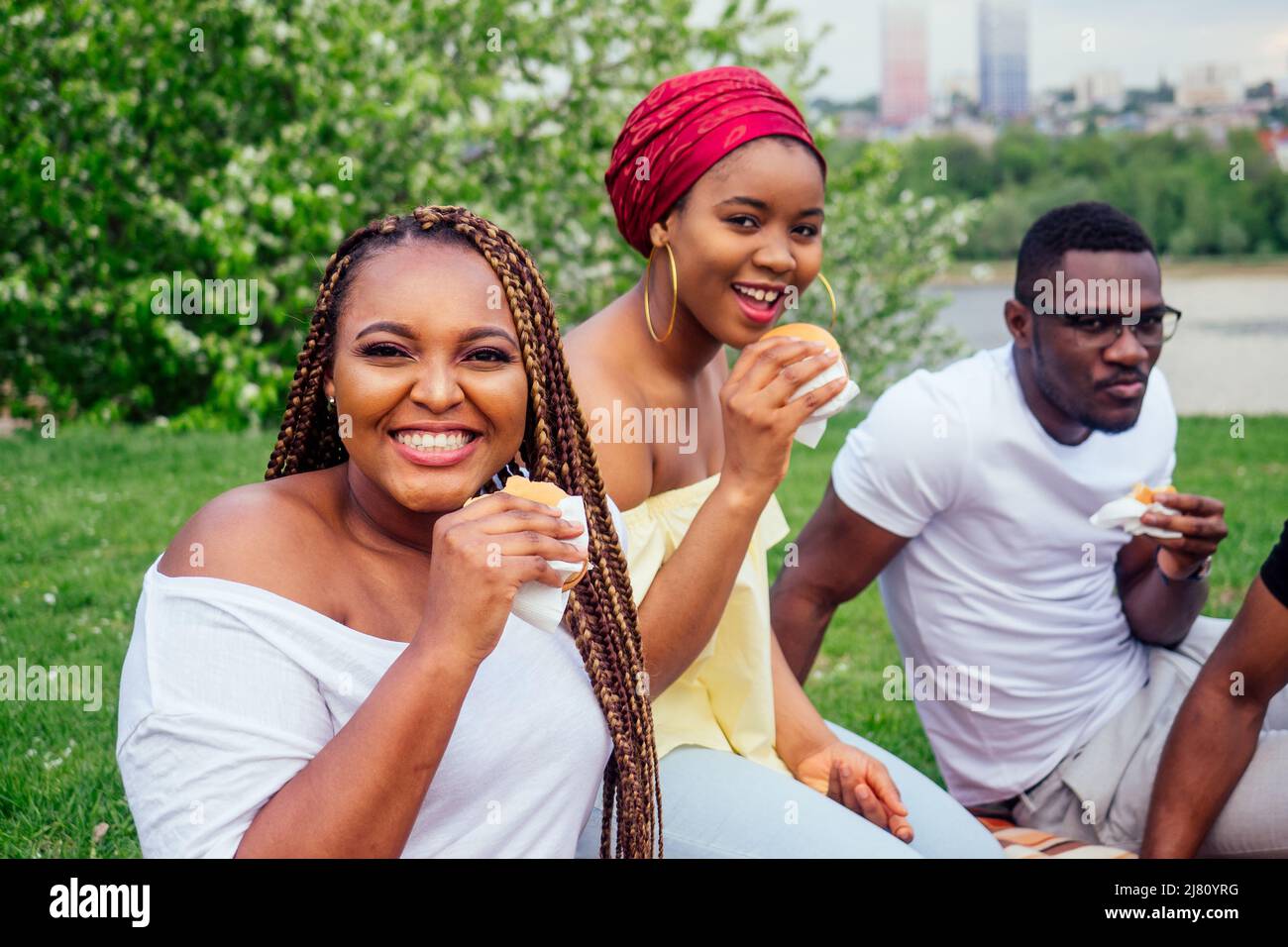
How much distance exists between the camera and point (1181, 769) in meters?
3.35

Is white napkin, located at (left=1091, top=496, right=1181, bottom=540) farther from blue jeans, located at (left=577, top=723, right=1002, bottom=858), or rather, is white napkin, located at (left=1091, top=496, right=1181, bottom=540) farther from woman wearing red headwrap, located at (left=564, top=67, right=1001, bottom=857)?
blue jeans, located at (left=577, top=723, right=1002, bottom=858)

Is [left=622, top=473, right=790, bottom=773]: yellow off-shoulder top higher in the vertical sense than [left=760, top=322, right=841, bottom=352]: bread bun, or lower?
lower

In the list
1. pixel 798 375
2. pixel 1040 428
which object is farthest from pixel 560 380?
pixel 1040 428

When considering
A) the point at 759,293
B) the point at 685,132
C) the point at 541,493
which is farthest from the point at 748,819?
the point at 685,132

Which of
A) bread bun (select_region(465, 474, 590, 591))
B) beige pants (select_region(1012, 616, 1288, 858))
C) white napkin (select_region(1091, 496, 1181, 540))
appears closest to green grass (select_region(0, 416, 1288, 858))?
beige pants (select_region(1012, 616, 1288, 858))

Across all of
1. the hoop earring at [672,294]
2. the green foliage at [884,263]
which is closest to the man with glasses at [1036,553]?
the hoop earring at [672,294]

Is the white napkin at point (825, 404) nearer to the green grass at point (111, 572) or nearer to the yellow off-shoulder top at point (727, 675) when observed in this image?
the yellow off-shoulder top at point (727, 675)

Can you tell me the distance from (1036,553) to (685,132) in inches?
58.4

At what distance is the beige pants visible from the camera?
3.57 m

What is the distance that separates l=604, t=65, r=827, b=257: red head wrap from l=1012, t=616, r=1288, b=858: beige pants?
166 centimetres

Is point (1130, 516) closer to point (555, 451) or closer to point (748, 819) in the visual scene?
point (748, 819)

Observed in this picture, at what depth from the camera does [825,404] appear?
9.18 feet
